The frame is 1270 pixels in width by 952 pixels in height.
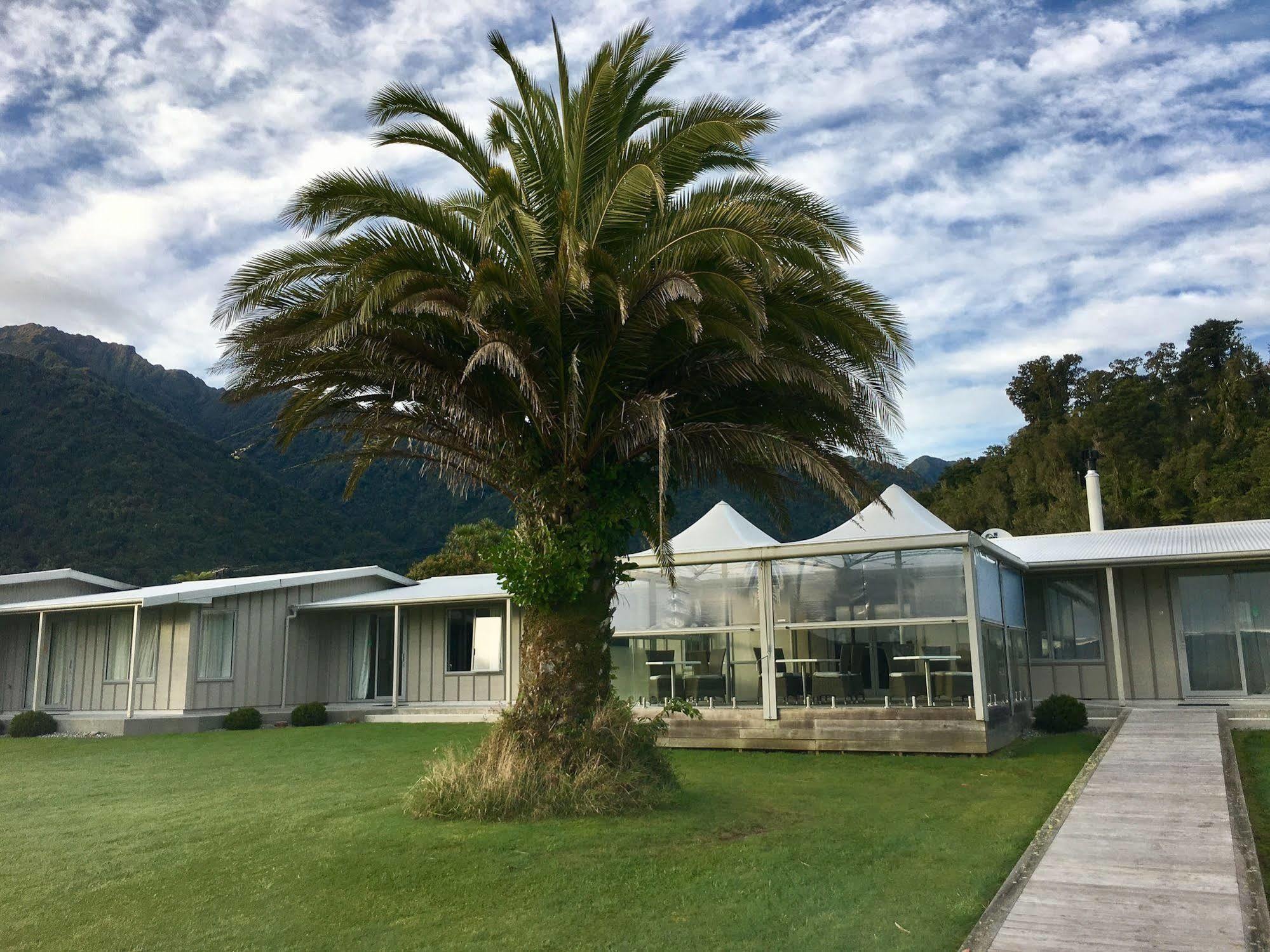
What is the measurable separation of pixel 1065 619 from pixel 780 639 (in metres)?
5.66

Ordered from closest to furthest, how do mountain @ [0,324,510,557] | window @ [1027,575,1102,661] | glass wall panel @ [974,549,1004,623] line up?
glass wall panel @ [974,549,1004,623] < window @ [1027,575,1102,661] < mountain @ [0,324,510,557]

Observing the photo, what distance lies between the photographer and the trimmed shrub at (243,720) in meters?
18.2

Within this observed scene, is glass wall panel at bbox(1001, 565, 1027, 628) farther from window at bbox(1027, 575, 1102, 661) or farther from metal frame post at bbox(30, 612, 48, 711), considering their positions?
metal frame post at bbox(30, 612, 48, 711)

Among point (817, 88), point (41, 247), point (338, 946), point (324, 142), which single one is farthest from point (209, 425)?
point (338, 946)

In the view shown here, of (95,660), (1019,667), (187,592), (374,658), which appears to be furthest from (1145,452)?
(95,660)

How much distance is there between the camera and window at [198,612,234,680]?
62.2 feet

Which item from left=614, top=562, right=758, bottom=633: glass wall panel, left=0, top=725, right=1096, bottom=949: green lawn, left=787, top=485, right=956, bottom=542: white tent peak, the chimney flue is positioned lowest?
left=0, top=725, right=1096, bottom=949: green lawn

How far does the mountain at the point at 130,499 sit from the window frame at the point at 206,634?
23293mm

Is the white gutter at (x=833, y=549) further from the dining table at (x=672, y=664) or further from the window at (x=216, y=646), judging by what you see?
the window at (x=216, y=646)

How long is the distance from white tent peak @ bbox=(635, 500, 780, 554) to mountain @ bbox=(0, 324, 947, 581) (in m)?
18.2

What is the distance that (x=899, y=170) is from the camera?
14242mm

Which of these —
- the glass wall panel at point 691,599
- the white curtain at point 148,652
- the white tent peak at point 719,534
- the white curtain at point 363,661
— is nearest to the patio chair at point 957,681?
the glass wall panel at point 691,599

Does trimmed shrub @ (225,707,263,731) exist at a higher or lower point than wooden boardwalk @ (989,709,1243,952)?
higher

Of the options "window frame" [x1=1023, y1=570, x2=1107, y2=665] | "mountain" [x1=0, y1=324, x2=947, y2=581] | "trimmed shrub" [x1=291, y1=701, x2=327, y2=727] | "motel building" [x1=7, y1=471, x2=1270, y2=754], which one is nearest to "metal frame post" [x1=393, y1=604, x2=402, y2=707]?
"motel building" [x1=7, y1=471, x2=1270, y2=754]
